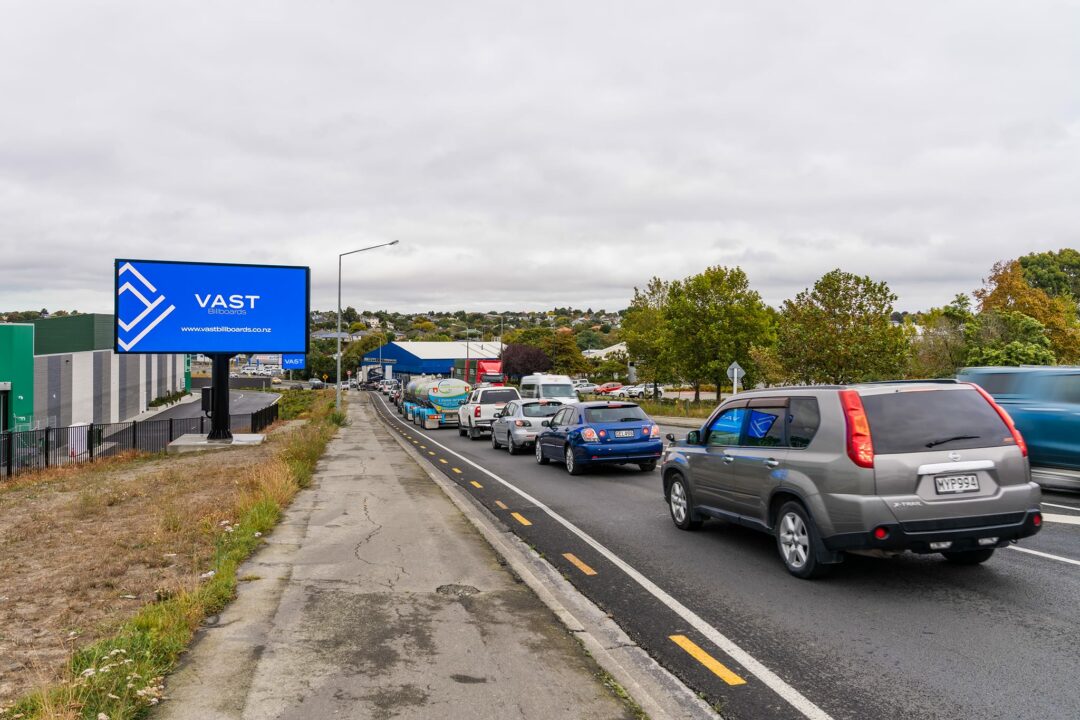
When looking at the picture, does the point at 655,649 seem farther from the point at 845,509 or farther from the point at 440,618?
the point at 845,509

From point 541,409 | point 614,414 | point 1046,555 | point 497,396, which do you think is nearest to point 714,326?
point 497,396

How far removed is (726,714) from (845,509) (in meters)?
2.70

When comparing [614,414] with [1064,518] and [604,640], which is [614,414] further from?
[604,640]

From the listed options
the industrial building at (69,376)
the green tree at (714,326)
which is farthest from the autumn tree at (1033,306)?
the industrial building at (69,376)

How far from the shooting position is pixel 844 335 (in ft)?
107

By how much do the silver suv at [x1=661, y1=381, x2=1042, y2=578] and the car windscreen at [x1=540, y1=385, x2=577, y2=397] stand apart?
76.6 ft

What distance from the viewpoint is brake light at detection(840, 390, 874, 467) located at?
6.50m

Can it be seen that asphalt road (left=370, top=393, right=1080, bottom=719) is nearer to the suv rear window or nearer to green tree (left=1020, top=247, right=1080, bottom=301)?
the suv rear window

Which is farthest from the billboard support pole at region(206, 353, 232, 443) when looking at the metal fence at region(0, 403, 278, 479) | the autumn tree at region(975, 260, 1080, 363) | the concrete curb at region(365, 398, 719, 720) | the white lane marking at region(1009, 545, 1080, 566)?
the autumn tree at region(975, 260, 1080, 363)

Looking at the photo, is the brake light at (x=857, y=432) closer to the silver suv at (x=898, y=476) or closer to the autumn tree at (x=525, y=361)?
the silver suv at (x=898, y=476)

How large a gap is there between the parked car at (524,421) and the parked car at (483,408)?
5387 mm

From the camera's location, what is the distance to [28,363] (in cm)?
3594

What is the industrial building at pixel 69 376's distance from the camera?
34875 millimetres

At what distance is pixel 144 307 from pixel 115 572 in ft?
63.3
